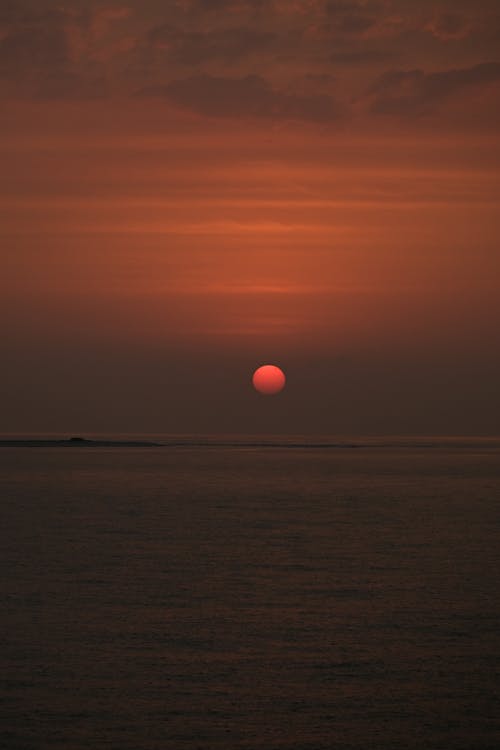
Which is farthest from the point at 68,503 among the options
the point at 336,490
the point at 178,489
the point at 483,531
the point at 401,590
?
the point at 401,590

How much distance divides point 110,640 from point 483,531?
108 feet

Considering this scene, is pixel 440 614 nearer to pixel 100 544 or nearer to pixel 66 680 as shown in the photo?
pixel 66 680

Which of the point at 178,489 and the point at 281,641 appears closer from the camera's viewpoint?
the point at 281,641

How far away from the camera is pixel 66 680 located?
2269 cm

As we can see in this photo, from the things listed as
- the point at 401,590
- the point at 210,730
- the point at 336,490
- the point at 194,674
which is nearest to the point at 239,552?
the point at 401,590

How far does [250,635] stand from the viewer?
90.1 ft

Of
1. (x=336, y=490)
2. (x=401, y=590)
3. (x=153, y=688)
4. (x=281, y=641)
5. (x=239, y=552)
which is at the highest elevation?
(x=336, y=490)

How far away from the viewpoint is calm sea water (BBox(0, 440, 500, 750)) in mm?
19609

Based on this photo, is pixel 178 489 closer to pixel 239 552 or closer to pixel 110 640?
pixel 239 552

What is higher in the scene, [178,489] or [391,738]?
[178,489]

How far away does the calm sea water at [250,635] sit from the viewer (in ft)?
64.3

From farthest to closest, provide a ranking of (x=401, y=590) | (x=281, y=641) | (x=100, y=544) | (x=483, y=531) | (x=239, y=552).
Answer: (x=483, y=531)
(x=100, y=544)
(x=239, y=552)
(x=401, y=590)
(x=281, y=641)

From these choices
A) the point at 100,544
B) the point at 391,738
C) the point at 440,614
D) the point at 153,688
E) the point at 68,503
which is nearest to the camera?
the point at 391,738

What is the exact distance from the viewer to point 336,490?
9456 centimetres
